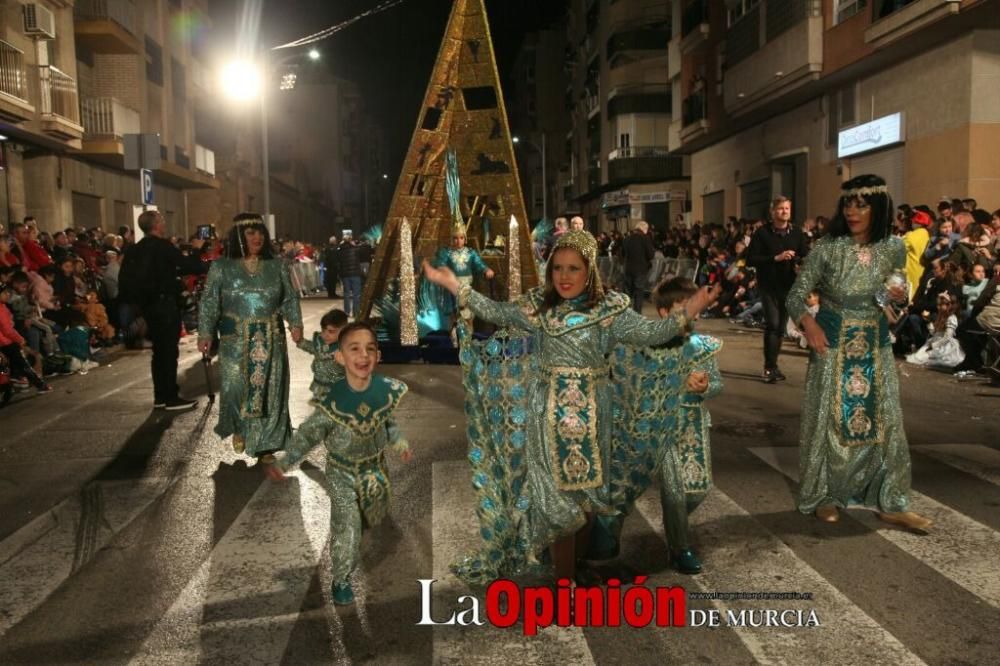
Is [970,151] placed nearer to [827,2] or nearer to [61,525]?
[827,2]

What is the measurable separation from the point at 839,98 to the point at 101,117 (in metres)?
19.5

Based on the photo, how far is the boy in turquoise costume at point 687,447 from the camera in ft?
15.0

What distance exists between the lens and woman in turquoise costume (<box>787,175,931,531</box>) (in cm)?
550

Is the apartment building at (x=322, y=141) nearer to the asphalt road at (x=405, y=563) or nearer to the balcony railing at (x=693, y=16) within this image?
the balcony railing at (x=693, y=16)

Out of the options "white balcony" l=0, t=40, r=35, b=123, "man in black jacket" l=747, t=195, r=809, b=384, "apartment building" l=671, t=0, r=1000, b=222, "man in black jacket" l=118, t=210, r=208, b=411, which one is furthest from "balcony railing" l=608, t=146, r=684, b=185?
"man in black jacket" l=118, t=210, r=208, b=411

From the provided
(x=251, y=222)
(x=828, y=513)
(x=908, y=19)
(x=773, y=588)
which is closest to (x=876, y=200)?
(x=828, y=513)

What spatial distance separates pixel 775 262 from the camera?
35.2 feet

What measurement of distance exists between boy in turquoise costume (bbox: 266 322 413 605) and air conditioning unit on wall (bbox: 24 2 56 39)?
20588 millimetres

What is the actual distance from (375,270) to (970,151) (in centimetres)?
1131

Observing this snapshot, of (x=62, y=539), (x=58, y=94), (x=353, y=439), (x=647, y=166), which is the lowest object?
(x=62, y=539)

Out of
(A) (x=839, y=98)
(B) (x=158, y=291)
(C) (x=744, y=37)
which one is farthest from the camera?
(C) (x=744, y=37)

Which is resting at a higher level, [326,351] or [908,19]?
[908,19]

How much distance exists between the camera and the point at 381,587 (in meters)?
4.57

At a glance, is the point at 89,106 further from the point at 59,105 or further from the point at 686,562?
the point at 686,562
